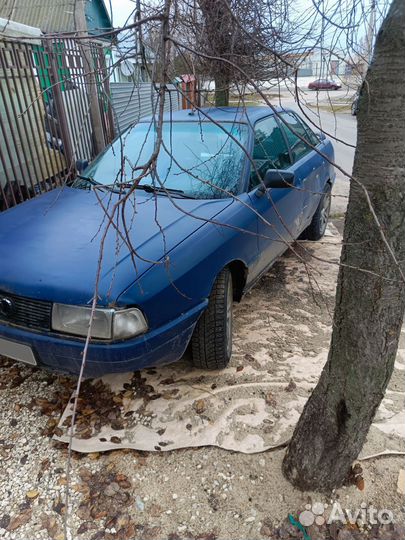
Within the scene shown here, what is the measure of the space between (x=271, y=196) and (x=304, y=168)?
0.91 metres

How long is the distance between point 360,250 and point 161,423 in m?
1.46

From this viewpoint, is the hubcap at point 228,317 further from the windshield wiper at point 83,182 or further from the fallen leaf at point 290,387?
the windshield wiper at point 83,182

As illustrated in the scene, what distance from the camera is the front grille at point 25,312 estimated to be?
201cm

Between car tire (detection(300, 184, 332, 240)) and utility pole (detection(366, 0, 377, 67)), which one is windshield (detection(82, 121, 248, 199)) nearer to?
utility pole (detection(366, 0, 377, 67))

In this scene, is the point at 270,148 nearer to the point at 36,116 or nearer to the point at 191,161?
the point at 191,161

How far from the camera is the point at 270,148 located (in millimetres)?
3373

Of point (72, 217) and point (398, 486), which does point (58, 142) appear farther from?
point (398, 486)

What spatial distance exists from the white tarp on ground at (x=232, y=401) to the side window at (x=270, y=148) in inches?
48.9

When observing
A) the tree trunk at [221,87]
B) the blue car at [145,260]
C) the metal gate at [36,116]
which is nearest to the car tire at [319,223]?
the blue car at [145,260]

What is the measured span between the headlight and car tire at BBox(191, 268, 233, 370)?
1.63 ft

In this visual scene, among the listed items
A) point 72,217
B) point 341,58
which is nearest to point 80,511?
point 72,217

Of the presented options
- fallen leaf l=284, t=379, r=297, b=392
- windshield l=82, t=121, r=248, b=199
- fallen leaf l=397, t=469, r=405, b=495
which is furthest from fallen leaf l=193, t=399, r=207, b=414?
windshield l=82, t=121, r=248, b=199

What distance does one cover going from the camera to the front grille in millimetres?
2012

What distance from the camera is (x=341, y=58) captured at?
60.4 inches
